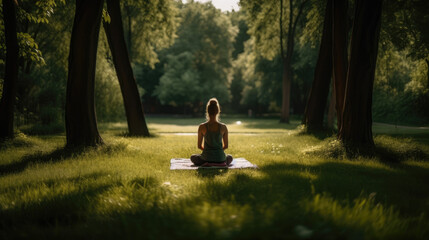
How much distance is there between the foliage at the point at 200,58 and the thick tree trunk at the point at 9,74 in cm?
3279

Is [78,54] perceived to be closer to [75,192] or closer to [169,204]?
[75,192]

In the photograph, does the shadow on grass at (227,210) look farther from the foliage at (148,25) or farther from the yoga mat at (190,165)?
the foliage at (148,25)

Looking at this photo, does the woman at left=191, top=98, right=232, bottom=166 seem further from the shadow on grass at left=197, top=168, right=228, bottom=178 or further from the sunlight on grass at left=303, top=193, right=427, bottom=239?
the sunlight on grass at left=303, top=193, right=427, bottom=239

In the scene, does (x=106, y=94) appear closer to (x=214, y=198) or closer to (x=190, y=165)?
(x=190, y=165)

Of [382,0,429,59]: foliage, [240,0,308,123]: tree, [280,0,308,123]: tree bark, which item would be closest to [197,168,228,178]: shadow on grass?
[382,0,429,59]: foliage

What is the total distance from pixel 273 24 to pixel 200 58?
23896 mm

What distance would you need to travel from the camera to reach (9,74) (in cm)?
949

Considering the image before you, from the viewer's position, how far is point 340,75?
363 inches

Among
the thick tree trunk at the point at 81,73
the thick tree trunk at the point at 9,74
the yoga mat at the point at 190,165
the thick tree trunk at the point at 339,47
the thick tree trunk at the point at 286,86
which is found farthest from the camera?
the thick tree trunk at the point at 286,86

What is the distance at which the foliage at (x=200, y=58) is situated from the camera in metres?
43.1

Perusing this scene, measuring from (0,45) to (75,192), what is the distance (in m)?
8.78

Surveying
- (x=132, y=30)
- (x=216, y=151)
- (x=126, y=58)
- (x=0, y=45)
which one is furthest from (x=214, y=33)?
(x=216, y=151)

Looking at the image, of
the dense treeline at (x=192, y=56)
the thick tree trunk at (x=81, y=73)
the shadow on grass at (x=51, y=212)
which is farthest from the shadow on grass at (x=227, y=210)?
the dense treeline at (x=192, y=56)

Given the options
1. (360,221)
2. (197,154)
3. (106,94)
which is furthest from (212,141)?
(106,94)
